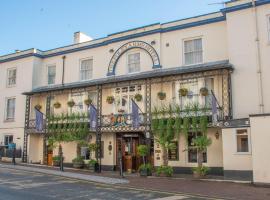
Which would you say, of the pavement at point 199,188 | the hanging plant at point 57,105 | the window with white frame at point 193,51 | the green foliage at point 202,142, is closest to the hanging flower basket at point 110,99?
the hanging plant at point 57,105

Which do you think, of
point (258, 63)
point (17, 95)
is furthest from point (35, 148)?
point (258, 63)

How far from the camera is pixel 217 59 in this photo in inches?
768

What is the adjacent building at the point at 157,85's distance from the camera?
56.4ft

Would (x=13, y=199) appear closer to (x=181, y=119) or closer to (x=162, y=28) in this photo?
(x=181, y=119)

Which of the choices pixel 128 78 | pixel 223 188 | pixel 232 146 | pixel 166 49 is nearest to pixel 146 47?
pixel 166 49

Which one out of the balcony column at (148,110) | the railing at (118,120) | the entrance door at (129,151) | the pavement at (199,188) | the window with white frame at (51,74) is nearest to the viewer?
the pavement at (199,188)

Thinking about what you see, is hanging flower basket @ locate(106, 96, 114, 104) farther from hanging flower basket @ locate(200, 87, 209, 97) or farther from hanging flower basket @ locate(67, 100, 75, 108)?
hanging flower basket @ locate(200, 87, 209, 97)

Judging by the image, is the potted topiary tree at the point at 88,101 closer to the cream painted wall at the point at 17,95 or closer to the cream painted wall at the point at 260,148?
the cream painted wall at the point at 17,95

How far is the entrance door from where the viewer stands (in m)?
21.5

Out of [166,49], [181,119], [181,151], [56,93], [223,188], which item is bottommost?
[223,188]

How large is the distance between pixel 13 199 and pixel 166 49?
14.1m

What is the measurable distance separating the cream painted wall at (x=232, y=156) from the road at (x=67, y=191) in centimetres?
521

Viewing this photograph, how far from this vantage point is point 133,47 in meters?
22.6

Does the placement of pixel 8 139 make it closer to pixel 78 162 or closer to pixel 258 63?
pixel 78 162
